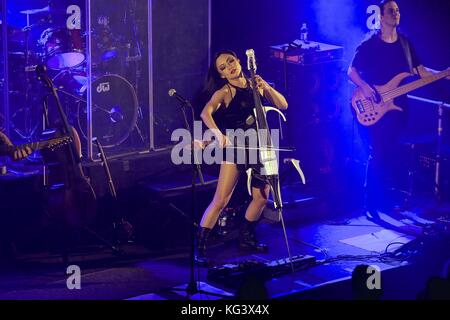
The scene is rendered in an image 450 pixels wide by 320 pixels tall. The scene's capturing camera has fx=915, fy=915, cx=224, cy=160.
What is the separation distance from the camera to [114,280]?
8453mm

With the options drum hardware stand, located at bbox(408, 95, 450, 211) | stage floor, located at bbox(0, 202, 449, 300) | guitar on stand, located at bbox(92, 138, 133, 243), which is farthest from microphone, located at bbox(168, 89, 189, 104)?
drum hardware stand, located at bbox(408, 95, 450, 211)

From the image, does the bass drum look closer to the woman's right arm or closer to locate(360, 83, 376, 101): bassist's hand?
the woman's right arm

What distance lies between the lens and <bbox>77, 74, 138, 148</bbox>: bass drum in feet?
34.8

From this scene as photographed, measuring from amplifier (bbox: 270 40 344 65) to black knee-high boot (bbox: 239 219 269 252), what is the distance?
6.78 ft

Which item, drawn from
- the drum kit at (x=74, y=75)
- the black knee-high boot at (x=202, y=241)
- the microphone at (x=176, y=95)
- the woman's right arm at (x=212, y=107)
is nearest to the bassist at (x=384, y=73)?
the woman's right arm at (x=212, y=107)

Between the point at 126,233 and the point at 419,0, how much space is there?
435cm

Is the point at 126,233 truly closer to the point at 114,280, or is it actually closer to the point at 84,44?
the point at 114,280

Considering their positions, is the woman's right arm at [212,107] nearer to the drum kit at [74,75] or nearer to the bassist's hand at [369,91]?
the drum kit at [74,75]

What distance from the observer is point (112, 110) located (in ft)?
35.3

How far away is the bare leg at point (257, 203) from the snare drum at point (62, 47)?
2.53m

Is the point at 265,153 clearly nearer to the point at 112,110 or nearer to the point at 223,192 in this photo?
the point at 223,192

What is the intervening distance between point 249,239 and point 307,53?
7.64 feet

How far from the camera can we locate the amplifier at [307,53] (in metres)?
10.2
